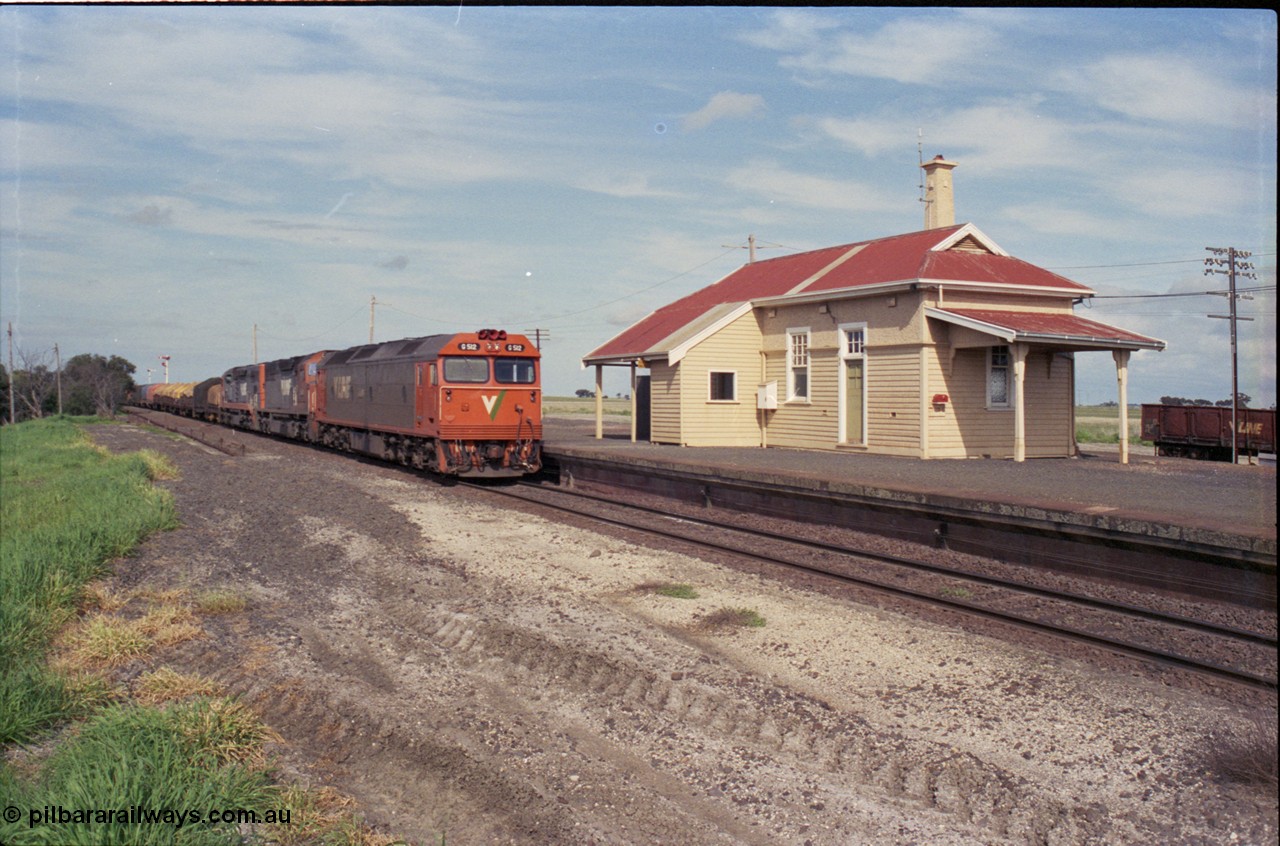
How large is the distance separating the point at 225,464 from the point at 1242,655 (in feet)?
74.0

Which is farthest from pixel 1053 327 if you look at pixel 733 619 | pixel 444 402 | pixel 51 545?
pixel 51 545

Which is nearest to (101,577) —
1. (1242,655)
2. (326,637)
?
(326,637)

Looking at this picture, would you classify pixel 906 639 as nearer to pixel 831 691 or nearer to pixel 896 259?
pixel 831 691

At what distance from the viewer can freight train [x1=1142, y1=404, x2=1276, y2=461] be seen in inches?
1056

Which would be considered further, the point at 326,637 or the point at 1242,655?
the point at 326,637

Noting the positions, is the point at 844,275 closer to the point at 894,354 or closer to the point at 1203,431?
the point at 894,354

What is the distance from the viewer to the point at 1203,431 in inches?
1117

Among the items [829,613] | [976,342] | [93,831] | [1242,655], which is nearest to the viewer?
[93,831]

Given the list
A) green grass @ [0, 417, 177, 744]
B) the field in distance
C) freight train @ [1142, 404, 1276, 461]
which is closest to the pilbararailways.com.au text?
green grass @ [0, 417, 177, 744]

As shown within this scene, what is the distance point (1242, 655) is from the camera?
729cm

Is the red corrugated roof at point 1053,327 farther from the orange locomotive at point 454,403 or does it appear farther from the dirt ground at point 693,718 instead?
the dirt ground at point 693,718

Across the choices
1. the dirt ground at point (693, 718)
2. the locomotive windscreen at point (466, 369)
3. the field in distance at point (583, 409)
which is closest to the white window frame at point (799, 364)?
Result: the locomotive windscreen at point (466, 369)

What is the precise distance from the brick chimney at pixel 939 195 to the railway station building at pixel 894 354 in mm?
36

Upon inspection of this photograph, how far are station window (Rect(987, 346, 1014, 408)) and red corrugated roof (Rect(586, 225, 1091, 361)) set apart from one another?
1.55 metres
